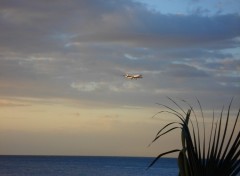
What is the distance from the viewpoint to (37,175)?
324ft

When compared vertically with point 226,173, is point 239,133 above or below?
above

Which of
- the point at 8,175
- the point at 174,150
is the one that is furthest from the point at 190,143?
the point at 8,175

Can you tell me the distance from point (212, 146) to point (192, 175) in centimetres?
33

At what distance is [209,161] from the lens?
16.6 feet

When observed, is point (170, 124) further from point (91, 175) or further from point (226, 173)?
point (91, 175)

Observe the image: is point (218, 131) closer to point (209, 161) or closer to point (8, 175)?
point (209, 161)

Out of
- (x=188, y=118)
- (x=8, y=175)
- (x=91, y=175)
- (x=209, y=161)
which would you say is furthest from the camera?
(x=91, y=175)

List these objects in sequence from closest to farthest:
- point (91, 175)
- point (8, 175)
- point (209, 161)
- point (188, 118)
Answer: point (209, 161), point (188, 118), point (8, 175), point (91, 175)

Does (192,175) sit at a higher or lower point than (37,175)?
lower

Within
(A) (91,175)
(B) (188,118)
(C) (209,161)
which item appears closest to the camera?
(C) (209,161)

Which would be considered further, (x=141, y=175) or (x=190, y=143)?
(x=141, y=175)

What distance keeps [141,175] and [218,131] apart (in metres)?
101

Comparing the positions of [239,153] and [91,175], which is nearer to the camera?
[239,153]

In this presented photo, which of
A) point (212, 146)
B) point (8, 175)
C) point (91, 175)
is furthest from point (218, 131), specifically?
point (91, 175)
